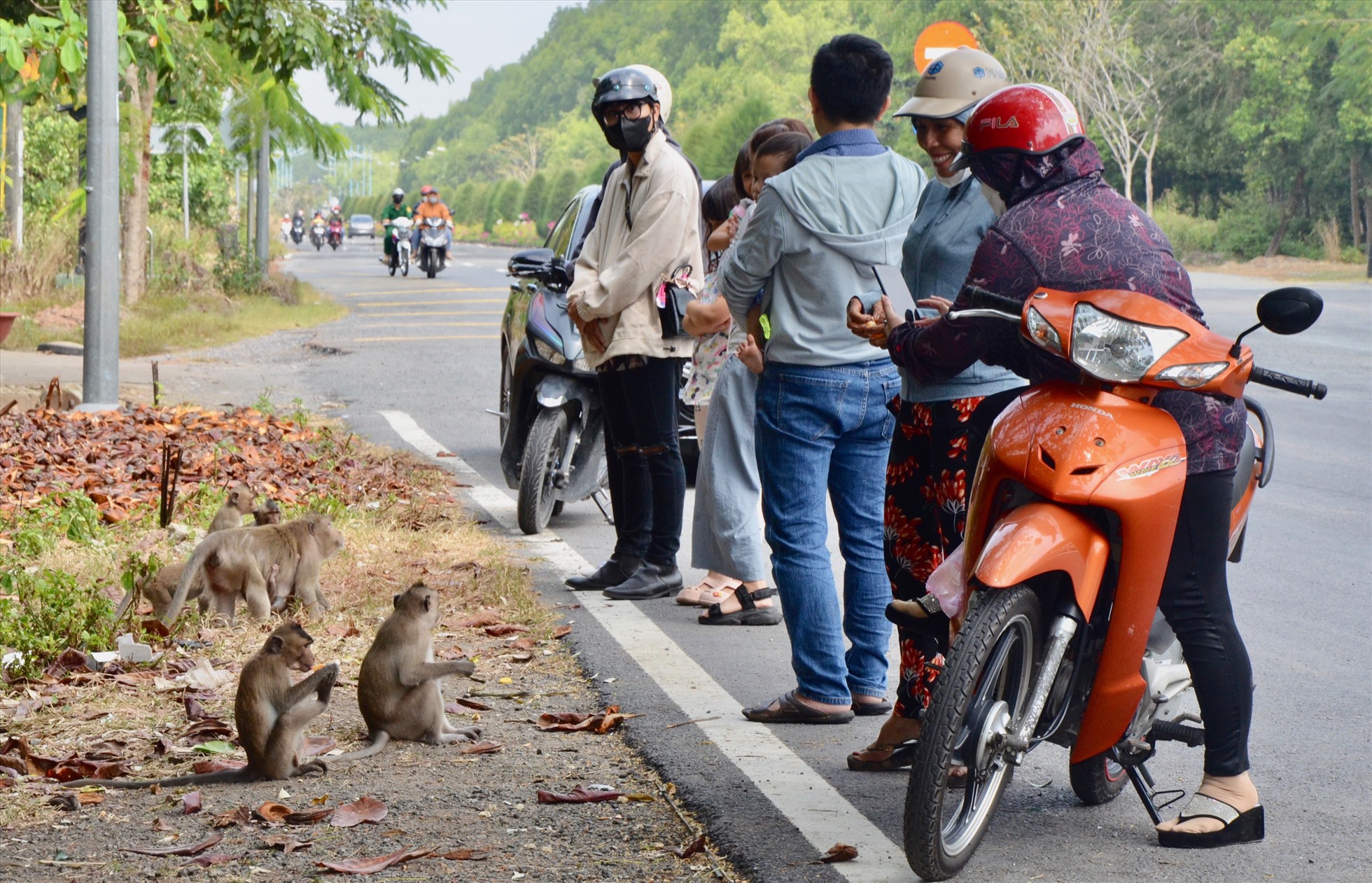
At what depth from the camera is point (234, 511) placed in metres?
6.32

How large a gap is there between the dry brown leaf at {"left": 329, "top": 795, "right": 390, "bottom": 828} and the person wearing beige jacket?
97.1 inches

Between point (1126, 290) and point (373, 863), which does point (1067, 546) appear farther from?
point (373, 863)

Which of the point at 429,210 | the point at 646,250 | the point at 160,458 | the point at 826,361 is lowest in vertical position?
the point at 160,458

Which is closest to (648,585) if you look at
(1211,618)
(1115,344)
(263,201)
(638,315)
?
(638,315)

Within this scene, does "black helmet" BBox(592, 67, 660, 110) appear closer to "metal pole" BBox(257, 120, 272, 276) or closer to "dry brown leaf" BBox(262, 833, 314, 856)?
"dry brown leaf" BBox(262, 833, 314, 856)

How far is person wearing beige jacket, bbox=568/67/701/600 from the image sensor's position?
6.11 meters

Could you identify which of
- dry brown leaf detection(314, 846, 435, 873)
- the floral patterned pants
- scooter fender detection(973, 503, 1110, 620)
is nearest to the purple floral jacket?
scooter fender detection(973, 503, 1110, 620)

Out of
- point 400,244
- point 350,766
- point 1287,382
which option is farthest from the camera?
point 400,244

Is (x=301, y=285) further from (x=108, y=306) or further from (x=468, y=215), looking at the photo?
(x=468, y=215)

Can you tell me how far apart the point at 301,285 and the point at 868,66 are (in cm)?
2477

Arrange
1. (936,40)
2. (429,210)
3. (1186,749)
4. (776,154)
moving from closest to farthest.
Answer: (1186,749) < (776,154) < (936,40) < (429,210)

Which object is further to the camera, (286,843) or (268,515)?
(268,515)

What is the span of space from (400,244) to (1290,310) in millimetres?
33505

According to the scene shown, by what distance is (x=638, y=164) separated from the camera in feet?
20.3
